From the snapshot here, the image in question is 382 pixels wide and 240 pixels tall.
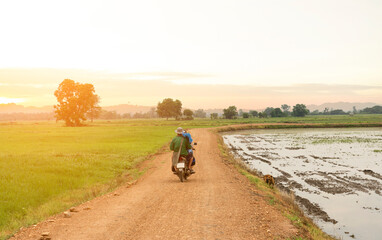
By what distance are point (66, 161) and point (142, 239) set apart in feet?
57.8

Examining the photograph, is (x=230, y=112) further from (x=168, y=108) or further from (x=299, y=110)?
(x=299, y=110)

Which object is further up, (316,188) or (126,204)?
(126,204)

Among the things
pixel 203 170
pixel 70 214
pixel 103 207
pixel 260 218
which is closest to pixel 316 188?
pixel 203 170

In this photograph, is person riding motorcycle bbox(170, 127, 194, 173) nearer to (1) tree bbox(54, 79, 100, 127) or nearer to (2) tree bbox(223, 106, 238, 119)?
(1) tree bbox(54, 79, 100, 127)

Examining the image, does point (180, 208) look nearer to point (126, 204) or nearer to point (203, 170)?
point (126, 204)

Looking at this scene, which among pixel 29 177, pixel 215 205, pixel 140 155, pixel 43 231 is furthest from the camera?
pixel 140 155

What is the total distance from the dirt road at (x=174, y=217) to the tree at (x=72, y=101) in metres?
92.5

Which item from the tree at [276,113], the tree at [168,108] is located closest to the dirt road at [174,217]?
the tree at [168,108]

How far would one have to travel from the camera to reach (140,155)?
96.4 feet

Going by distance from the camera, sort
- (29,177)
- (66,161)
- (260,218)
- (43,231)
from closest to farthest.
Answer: (43,231), (260,218), (29,177), (66,161)

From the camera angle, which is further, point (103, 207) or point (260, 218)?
point (103, 207)

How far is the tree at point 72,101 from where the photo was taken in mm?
98375

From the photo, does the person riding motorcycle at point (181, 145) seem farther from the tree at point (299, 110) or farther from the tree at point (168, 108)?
the tree at point (299, 110)

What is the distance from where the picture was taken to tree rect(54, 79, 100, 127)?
9838 cm
